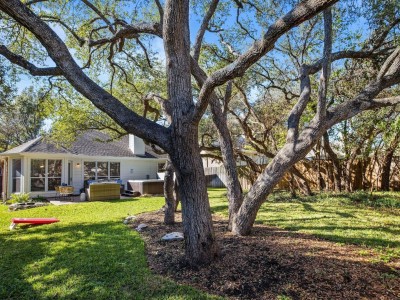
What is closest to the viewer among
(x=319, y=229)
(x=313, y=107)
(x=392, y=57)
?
(x=392, y=57)

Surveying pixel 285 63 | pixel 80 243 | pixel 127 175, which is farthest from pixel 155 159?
pixel 80 243

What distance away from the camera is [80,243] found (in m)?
5.57

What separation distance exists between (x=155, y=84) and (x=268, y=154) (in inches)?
233

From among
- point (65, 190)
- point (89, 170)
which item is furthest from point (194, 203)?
point (89, 170)

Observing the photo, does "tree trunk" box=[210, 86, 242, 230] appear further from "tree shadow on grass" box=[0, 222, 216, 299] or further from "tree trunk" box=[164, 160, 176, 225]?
"tree shadow on grass" box=[0, 222, 216, 299]

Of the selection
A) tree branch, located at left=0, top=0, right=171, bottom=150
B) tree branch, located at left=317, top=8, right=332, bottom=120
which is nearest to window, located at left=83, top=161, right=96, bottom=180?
tree branch, located at left=0, top=0, right=171, bottom=150

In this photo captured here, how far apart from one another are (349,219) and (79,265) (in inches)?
278

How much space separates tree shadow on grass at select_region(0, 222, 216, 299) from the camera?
10.8 ft

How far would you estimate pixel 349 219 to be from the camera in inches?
→ 288

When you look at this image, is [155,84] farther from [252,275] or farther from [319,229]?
[252,275]

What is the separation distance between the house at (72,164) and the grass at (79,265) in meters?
5.04

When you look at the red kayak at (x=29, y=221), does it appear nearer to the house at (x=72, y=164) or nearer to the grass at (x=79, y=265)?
the grass at (x=79, y=265)

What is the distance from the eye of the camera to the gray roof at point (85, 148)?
13967 millimetres

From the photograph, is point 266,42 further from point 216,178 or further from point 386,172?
point 216,178
